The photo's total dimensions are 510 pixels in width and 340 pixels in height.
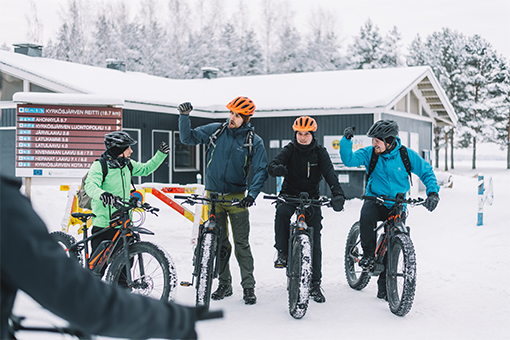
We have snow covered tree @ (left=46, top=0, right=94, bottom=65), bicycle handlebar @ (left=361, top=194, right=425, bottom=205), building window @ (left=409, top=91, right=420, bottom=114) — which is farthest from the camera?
snow covered tree @ (left=46, top=0, right=94, bottom=65)

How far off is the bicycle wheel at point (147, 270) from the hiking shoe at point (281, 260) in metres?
1.24

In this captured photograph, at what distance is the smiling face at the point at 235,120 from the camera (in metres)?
5.24

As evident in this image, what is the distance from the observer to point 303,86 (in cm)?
1870

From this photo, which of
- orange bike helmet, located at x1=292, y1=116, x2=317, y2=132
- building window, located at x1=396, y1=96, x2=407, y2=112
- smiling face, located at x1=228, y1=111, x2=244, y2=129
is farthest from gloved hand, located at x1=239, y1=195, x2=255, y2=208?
building window, located at x1=396, y1=96, x2=407, y2=112

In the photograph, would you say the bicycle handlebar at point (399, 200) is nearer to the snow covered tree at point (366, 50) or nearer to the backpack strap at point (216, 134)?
the backpack strap at point (216, 134)

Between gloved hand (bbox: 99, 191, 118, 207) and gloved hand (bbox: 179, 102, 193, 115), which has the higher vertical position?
gloved hand (bbox: 179, 102, 193, 115)

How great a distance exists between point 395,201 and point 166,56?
4823 cm

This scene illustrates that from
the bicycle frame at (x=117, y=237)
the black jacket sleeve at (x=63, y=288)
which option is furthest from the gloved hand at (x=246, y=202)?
the black jacket sleeve at (x=63, y=288)

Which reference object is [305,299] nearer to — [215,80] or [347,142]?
[347,142]

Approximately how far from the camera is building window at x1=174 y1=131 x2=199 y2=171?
712 inches

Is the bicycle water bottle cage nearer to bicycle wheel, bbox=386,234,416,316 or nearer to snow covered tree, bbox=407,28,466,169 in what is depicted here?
bicycle wheel, bbox=386,234,416,316

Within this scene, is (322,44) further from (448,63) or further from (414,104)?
(414,104)

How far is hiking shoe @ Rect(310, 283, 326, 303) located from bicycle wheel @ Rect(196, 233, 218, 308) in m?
1.20

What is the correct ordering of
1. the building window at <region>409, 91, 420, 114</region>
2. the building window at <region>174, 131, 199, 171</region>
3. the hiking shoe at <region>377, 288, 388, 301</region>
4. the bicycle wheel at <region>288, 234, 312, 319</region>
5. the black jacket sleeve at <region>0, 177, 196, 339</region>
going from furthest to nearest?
1. the building window at <region>409, 91, 420, 114</region>
2. the building window at <region>174, 131, 199, 171</region>
3. the hiking shoe at <region>377, 288, 388, 301</region>
4. the bicycle wheel at <region>288, 234, 312, 319</region>
5. the black jacket sleeve at <region>0, 177, 196, 339</region>
